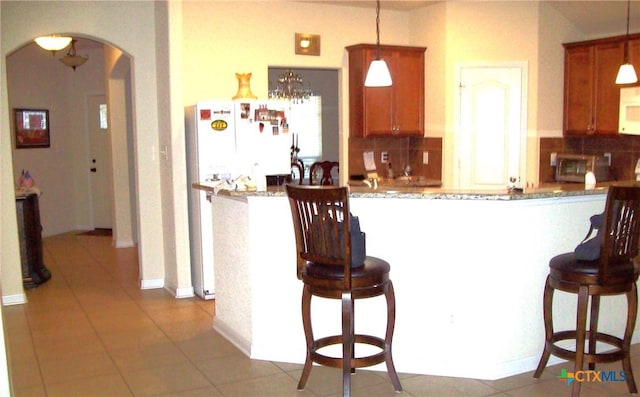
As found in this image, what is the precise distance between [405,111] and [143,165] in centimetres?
268

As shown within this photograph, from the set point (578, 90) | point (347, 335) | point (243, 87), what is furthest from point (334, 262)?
point (578, 90)

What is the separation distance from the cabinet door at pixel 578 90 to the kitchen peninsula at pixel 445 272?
8.88ft

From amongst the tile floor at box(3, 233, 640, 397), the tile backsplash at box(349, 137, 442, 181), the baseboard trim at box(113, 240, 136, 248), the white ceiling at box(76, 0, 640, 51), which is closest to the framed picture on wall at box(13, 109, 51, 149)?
the baseboard trim at box(113, 240, 136, 248)

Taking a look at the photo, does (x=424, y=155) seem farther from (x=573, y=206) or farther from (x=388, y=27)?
(x=573, y=206)

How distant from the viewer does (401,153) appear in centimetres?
692

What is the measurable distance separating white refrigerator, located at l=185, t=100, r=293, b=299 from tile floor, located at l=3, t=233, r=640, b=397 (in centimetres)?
42

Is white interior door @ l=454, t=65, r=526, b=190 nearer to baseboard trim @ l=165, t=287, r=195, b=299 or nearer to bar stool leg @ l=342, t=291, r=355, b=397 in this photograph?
baseboard trim @ l=165, t=287, r=195, b=299

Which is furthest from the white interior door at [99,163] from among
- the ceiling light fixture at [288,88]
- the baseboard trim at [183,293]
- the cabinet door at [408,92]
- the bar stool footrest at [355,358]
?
the bar stool footrest at [355,358]

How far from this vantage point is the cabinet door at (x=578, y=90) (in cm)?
618

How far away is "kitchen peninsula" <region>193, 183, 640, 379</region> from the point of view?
353 centimetres

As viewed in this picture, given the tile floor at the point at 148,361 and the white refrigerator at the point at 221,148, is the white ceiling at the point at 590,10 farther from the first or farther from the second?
the tile floor at the point at 148,361

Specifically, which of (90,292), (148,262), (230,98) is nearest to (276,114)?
(230,98)

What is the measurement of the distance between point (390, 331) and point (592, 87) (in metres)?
4.02

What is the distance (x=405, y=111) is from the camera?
651 cm
